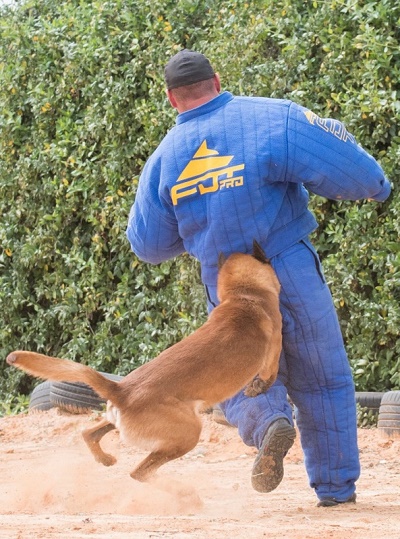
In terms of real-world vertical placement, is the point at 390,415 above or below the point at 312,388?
below

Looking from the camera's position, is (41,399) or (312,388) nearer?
(312,388)

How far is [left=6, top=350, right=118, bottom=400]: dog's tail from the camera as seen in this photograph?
13.8 ft

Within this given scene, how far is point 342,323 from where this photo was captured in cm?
749

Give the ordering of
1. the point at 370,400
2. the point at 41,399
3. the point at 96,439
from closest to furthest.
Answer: the point at 96,439
the point at 370,400
the point at 41,399

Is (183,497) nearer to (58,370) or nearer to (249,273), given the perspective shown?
(58,370)

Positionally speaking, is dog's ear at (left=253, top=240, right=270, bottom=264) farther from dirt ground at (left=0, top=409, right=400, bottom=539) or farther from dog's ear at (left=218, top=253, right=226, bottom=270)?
dirt ground at (left=0, top=409, right=400, bottom=539)

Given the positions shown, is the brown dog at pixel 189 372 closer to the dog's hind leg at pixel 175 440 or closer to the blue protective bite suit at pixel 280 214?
the dog's hind leg at pixel 175 440

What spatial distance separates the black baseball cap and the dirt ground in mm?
2016

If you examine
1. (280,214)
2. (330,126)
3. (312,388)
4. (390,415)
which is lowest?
(390,415)

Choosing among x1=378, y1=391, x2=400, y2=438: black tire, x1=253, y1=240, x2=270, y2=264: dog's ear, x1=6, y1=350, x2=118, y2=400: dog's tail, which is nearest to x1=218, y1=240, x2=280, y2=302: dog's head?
x1=253, y1=240, x2=270, y2=264: dog's ear

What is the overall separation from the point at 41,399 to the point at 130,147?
2.40 m

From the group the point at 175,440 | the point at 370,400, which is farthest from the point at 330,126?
the point at 370,400

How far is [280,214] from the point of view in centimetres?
462

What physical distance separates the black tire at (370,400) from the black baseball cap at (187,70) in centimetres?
326
